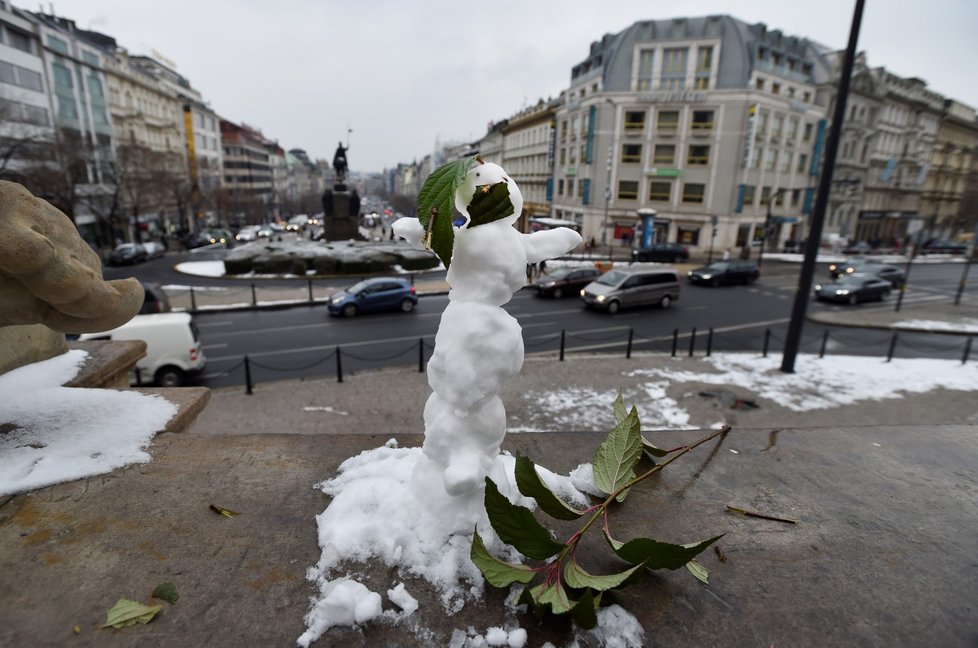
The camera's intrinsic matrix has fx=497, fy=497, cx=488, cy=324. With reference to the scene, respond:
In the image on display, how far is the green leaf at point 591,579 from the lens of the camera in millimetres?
2035

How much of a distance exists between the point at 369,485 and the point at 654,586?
5.33 feet

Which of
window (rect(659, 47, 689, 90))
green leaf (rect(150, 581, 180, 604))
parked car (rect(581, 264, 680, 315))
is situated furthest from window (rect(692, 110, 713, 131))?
green leaf (rect(150, 581, 180, 604))

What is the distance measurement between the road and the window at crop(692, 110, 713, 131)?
2482 centimetres

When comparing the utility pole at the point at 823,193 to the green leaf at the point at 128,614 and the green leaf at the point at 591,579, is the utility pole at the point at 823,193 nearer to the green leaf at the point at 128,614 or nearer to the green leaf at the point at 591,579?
the green leaf at the point at 591,579

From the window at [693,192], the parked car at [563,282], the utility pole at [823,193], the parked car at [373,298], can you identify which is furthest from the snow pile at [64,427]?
the window at [693,192]

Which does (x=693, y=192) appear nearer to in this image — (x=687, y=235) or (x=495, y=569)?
(x=687, y=235)

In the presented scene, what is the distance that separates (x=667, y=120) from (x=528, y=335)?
34387 mm

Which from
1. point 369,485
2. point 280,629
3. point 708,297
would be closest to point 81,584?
point 280,629

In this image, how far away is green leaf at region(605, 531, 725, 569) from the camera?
2121mm

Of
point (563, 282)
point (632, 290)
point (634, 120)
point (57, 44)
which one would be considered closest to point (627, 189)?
point (634, 120)

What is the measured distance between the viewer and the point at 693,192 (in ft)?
141

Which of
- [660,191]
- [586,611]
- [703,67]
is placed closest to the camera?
[586,611]

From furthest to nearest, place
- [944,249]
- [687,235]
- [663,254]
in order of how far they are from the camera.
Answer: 1. [944,249]
2. [687,235]
3. [663,254]

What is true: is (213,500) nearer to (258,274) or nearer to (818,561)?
(818,561)
